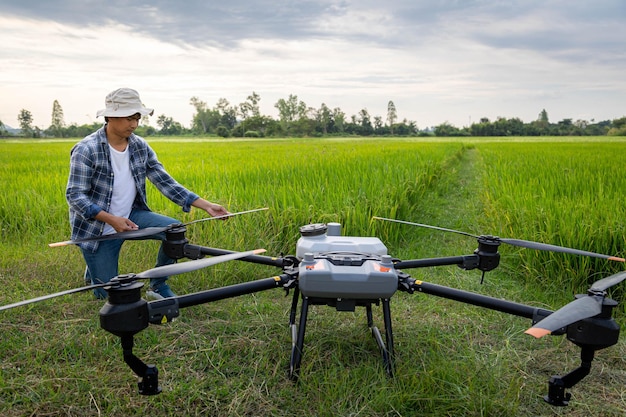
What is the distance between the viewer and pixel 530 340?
2.99 meters

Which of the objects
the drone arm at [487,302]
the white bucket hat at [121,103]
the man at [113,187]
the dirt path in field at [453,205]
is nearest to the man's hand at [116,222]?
the man at [113,187]

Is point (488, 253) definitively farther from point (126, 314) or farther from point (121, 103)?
A: point (121, 103)

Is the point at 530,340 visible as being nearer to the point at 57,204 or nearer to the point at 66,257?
the point at 66,257

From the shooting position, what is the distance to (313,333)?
2936 millimetres

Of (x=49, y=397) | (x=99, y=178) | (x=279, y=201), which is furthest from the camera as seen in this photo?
(x=279, y=201)

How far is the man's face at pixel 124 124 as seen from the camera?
10.4ft

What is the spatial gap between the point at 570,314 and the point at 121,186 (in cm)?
296

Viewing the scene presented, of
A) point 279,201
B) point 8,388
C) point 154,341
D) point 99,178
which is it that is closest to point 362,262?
point 154,341

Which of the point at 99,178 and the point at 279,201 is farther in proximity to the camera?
the point at 279,201

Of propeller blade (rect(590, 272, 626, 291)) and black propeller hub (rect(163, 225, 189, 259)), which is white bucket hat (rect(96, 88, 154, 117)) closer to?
black propeller hub (rect(163, 225, 189, 259))

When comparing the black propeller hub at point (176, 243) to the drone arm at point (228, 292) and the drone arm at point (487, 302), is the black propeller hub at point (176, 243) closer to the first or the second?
the drone arm at point (228, 292)

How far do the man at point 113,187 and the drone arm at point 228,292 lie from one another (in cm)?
128

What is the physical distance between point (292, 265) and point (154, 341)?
1.11 m

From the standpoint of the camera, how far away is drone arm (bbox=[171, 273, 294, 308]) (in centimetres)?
182
